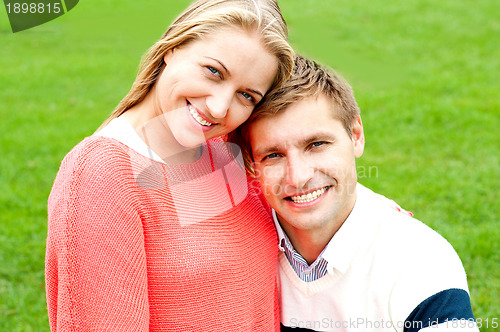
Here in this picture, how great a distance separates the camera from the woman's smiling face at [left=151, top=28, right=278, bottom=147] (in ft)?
6.68

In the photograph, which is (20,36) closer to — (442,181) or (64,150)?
(64,150)

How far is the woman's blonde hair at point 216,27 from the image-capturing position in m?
2.04

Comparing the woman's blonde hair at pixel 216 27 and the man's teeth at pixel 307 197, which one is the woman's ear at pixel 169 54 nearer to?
the woman's blonde hair at pixel 216 27

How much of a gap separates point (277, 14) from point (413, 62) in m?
5.68

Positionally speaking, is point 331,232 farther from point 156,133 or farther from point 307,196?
point 156,133

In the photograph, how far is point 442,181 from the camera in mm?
4980

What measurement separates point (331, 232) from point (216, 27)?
34.7 inches

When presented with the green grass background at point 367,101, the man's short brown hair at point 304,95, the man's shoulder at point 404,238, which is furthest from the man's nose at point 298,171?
the green grass background at point 367,101

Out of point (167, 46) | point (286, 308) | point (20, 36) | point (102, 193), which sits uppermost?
point (167, 46)

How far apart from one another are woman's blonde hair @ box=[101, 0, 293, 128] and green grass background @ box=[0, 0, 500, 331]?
256 mm

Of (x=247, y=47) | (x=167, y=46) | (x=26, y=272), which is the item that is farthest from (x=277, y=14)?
(x=26, y=272)

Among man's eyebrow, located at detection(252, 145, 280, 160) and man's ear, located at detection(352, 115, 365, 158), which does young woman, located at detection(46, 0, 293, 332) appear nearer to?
man's eyebrow, located at detection(252, 145, 280, 160)

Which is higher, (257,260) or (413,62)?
(257,260)

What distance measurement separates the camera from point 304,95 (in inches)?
87.3
